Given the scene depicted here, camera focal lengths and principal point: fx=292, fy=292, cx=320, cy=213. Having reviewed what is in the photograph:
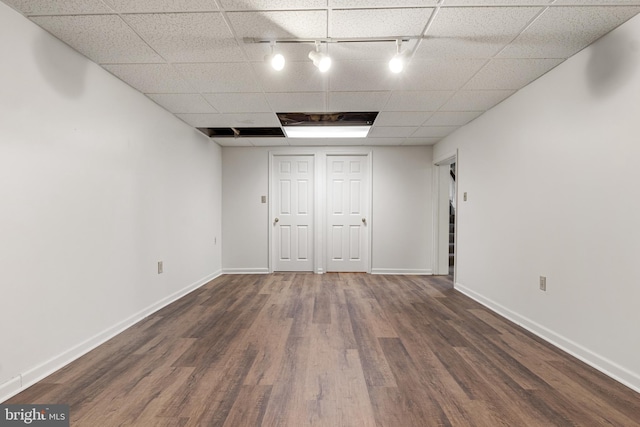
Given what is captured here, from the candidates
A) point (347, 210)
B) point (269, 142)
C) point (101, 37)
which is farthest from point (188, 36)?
point (347, 210)

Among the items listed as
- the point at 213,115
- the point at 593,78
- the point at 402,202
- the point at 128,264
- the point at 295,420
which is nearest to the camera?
the point at 295,420

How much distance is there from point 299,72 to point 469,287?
3212 millimetres

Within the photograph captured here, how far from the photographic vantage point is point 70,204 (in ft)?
6.56

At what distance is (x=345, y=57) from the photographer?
2.18 m

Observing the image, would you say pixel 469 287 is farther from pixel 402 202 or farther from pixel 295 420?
pixel 295 420

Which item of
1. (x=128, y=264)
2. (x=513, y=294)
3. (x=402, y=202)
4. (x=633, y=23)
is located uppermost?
(x=633, y=23)

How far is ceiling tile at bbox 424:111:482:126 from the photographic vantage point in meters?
3.36

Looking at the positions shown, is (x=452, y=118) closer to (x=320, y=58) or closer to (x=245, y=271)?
(x=320, y=58)

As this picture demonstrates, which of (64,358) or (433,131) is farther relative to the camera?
(433,131)

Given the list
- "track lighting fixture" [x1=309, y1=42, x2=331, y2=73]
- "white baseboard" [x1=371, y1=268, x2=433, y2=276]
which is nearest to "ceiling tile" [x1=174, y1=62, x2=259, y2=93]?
"track lighting fixture" [x1=309, y1=42, x2=331, y2=73]

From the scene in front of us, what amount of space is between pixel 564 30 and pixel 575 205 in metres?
1.18

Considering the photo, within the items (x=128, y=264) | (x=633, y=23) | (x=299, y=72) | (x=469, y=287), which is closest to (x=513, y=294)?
(x=469, y=287)

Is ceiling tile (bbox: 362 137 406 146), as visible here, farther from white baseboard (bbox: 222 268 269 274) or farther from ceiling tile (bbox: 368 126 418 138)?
white baseboard (bbox: 222 268 269 274)

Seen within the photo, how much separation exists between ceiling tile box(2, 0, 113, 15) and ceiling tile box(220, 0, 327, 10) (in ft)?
2.33
